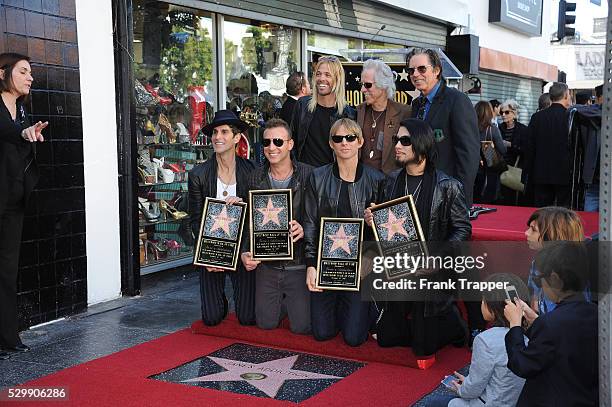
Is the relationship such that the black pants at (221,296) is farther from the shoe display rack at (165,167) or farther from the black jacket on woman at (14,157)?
the shoe display rack at (165,167)

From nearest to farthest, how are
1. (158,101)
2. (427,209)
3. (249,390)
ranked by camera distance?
(249,390), (427,209), (158,101)

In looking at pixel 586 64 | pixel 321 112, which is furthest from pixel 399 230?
pixel 586 64

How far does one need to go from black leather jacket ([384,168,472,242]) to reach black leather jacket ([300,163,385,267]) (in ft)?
1.54

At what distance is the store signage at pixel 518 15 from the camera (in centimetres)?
1761

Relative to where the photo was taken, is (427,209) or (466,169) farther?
→ (466,169)

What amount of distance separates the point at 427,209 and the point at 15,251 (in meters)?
2.99

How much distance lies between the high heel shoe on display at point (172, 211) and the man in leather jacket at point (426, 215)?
138 inches

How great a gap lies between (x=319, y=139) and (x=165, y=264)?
2.59 m

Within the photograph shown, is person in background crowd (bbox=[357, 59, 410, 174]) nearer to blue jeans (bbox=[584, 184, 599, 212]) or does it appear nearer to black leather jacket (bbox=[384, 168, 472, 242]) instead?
black leather jacket (bbox=[384, 168, 472, 242])

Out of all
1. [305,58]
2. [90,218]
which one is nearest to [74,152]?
[90,218]

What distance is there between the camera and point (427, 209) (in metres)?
5.21

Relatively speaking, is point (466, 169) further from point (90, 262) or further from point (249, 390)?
point (90, 262)

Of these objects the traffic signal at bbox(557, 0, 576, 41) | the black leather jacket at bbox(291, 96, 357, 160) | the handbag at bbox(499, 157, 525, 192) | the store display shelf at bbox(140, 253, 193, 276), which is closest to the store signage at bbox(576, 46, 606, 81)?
the traffic signal at bbox(557, 0, 576, 41)

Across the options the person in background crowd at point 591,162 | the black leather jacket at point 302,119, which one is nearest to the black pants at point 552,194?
the person in background crowd at point 591,162
